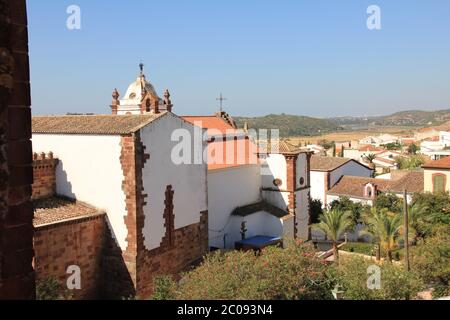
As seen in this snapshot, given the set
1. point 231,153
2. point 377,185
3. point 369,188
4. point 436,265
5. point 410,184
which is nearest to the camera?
point 436,265

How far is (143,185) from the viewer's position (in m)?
15.9

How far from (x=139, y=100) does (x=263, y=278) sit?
1583cm

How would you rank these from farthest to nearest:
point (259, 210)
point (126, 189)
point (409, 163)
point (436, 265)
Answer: point (409, 163) → point (259, 210) → point (436, 265) → point (126, 189)

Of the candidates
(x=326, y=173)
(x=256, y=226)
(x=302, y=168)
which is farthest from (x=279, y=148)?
(x=326, y=173)

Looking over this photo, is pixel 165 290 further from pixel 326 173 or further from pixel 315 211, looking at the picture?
pixel 326 173

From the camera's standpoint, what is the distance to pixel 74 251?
48.9ft

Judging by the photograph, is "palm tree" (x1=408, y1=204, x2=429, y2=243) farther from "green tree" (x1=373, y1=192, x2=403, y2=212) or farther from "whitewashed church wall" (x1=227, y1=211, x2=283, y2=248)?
"whitewashed church wall" (x1=227, y1=211, x2=283, y2=248)

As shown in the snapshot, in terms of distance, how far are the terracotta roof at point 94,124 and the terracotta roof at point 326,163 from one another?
22934 mm

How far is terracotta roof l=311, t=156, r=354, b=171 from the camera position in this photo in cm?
3753

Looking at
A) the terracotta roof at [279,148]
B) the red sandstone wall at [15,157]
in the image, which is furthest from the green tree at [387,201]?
the red sandstone wall at [15,157]

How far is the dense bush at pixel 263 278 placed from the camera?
1098cm

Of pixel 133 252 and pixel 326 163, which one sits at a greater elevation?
pixel 326 163

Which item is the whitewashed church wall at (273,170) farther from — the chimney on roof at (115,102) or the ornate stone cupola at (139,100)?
the chimney on roof at (115,102)
